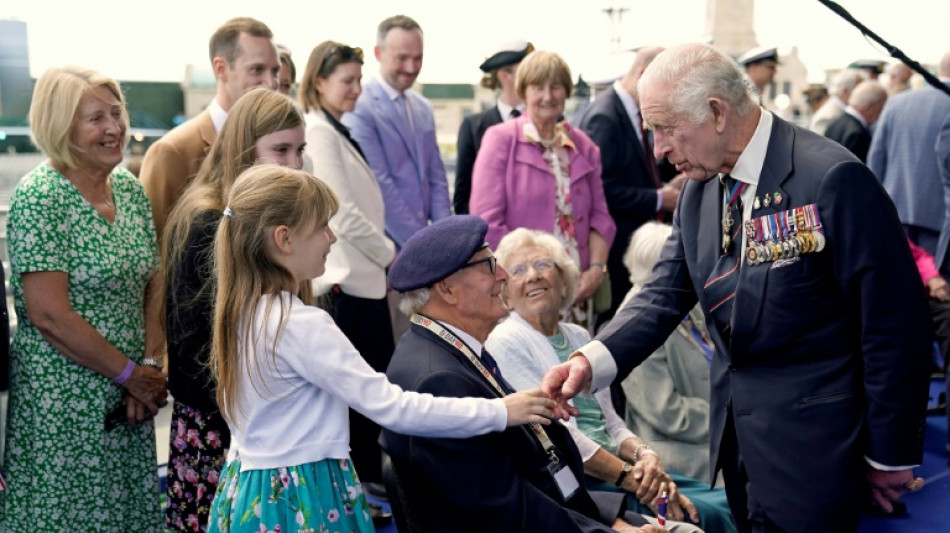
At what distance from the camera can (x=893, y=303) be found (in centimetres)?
195

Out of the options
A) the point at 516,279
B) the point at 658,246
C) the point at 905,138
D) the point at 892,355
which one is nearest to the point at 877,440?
the point at 892,355

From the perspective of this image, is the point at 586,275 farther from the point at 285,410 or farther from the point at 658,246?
the point at 285,410

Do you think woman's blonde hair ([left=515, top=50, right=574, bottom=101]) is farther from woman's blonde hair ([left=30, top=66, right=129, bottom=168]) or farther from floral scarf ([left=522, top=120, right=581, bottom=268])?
woman's blonde hair ([left=30, top=66, right=129, bottom=168])

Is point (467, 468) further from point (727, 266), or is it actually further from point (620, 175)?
point (620, 175)

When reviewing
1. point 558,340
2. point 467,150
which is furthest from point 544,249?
point 467,150

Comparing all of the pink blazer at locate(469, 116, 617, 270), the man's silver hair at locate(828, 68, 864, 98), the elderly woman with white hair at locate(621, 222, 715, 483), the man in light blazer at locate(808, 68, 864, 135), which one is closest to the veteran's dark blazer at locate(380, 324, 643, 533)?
the elderly woman with white hair at locate(621, 222, 715, 483)

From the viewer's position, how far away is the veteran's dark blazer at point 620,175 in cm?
490

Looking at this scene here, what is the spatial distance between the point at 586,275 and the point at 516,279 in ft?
4.12

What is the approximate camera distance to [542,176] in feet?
14.8

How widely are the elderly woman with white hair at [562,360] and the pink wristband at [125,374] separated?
3.62 feet

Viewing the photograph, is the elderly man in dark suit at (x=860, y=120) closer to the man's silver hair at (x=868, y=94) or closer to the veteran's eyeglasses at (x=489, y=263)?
the man's silver hair at (x=868, y=94)

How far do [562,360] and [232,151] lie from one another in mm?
1260

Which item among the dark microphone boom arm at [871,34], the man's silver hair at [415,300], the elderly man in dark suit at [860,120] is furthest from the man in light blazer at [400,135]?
the elderly man in dark suit at [860,120]

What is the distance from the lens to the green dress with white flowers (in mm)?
2795
